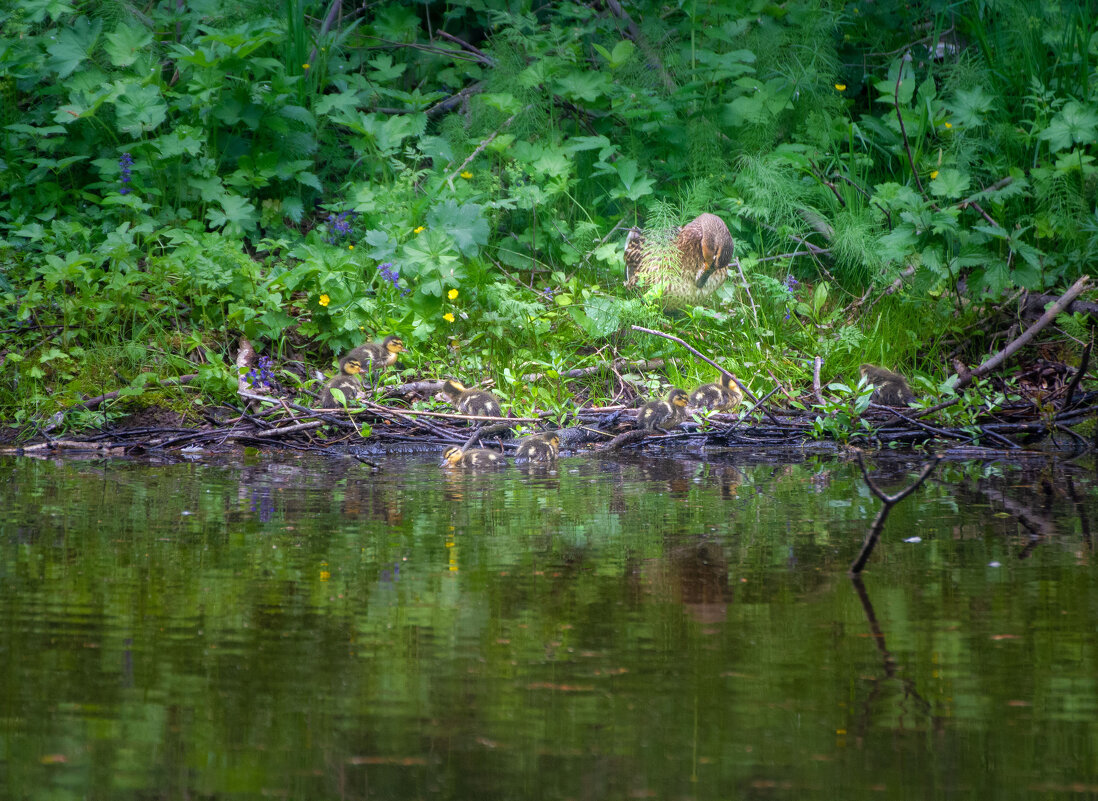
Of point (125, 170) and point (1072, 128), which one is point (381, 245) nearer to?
point (125, 170)

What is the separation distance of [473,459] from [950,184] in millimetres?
3221

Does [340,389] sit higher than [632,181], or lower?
lower

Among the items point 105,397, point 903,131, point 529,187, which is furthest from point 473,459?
point 903,131

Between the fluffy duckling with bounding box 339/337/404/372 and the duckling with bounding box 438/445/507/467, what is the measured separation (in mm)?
1038

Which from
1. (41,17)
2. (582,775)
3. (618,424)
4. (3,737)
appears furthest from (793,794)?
(41,17)

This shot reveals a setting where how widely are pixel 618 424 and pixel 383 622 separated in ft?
10.8

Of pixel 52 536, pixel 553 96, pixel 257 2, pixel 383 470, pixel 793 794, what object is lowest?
pixel 793 794

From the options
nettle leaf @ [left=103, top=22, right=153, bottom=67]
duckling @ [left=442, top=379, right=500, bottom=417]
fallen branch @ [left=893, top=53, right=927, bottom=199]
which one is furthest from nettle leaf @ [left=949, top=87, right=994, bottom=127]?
nettle leaf @ [left=103, top=22, right=153, bottom=67]

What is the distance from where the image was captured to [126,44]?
725 cm

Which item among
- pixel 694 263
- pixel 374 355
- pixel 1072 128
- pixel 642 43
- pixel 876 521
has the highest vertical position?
pixel 642 43

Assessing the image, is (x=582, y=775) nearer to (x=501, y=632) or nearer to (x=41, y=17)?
(x=501, y=632)

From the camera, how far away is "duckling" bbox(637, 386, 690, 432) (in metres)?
5.41

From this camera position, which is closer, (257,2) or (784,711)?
(784,711)

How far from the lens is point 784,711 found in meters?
1.96
